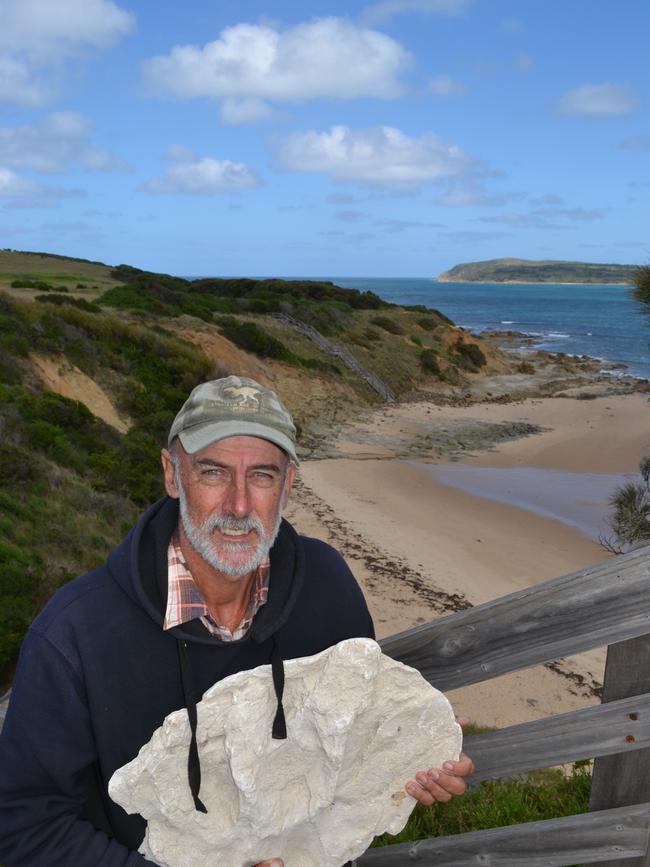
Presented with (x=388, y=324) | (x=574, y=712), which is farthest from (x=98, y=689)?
(x=388, y=324)

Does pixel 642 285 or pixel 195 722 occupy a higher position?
pixel 642 285

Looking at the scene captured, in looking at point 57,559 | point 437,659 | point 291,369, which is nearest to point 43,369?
point 57,559

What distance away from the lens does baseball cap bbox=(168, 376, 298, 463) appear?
86.0 inches

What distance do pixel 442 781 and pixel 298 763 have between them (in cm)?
45

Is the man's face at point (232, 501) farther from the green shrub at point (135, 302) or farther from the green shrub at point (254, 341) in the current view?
the green shrub at point (135, 302)

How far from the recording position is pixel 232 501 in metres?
2.22

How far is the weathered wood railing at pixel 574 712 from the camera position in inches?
71.0

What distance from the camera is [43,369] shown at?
16.9 metres

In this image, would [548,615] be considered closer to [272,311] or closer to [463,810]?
[463,810]

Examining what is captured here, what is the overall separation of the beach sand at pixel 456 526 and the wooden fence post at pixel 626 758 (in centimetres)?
541

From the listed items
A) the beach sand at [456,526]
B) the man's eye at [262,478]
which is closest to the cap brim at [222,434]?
the man's eye at [262,478]

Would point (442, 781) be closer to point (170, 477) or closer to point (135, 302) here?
point (170, 477)

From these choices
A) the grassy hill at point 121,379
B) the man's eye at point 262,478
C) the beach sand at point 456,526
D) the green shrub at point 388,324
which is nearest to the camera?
the man's eye at point 262,478

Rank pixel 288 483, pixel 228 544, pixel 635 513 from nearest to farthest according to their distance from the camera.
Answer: pixel 228 544 < pixel 288 483 < pixel 635 513
